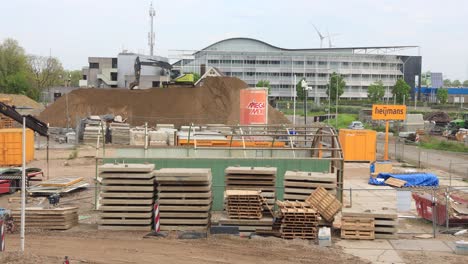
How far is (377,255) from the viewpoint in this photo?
630 inches

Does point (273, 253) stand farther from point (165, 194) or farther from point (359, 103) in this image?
point (359, 103)

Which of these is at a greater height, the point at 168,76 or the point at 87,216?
the point at 168,76

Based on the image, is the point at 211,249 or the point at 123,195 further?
the point at 123,195

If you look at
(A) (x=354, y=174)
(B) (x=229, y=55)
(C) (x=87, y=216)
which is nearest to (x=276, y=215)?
(C) (x=87, y=216)

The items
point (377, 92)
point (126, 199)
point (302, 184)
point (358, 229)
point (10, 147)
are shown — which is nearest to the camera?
point (358, 229)

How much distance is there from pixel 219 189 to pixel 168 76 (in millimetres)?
92090

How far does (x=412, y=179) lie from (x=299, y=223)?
15869 millimetres

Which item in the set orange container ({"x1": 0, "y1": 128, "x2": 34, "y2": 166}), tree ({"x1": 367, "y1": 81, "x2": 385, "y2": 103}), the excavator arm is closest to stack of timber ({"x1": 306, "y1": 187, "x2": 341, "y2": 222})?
the excavator arm

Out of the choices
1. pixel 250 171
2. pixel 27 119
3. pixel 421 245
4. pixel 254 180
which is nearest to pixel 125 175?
pixel 250 171

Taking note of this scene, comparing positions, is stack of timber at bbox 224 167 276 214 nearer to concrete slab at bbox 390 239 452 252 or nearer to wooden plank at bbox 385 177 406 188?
concrete slab at bbox 390 239 452 252

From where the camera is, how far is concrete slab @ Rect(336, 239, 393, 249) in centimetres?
1698

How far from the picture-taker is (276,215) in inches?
727

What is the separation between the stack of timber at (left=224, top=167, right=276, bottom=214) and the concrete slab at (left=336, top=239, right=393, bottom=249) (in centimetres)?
299

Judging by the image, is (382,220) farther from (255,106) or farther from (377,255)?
(255,106)
